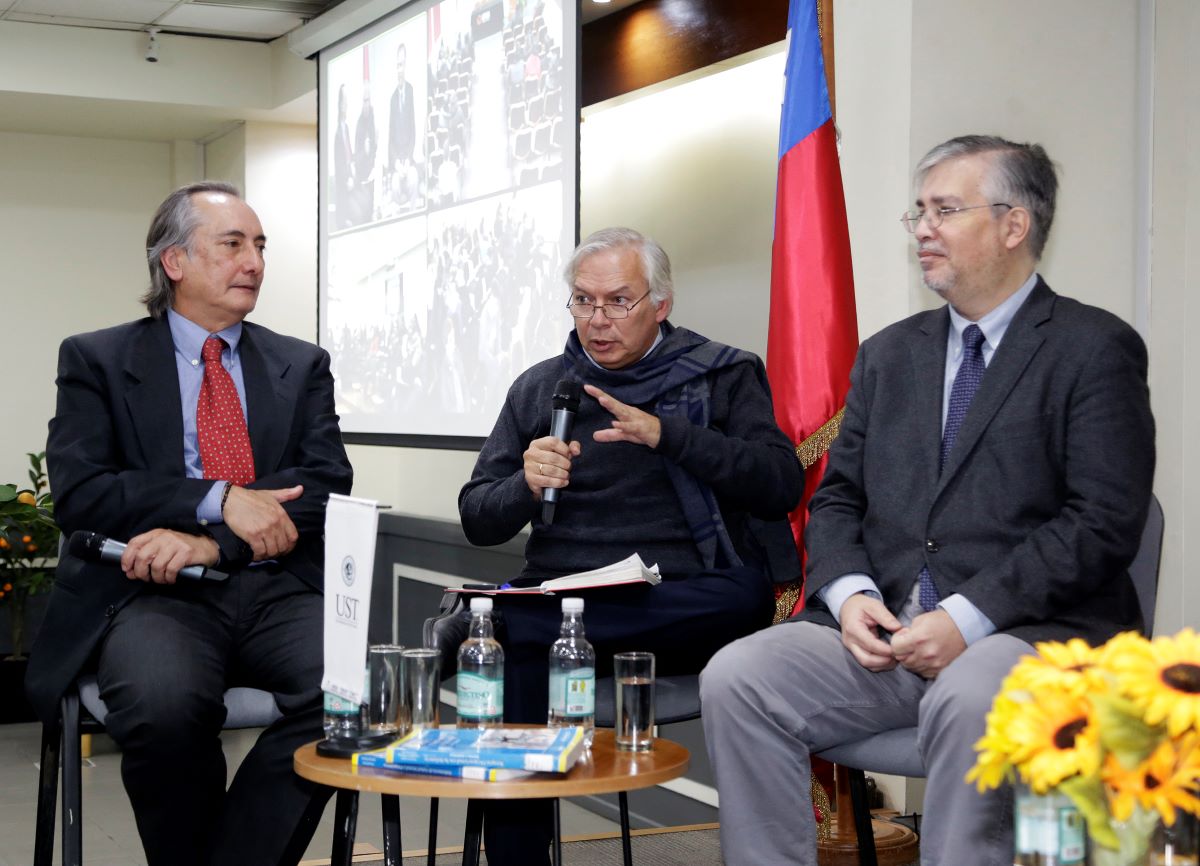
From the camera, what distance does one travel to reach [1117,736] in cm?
105

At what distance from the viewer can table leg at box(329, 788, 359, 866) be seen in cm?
205

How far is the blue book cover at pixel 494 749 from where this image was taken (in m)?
1.74

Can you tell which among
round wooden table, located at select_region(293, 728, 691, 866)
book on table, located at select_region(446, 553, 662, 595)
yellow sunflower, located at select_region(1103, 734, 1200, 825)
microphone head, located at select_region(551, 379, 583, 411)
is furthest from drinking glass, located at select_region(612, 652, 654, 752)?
yellow sunflower, located at select_region(1103, 734, 1200, 825)

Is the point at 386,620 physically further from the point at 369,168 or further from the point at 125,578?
the point at 125,578

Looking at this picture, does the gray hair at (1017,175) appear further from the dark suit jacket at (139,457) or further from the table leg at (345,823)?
the table leg at (345,823)

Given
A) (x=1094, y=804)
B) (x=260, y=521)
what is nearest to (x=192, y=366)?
(x=260, y=521)

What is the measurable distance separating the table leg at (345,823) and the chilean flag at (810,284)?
4.08 ft

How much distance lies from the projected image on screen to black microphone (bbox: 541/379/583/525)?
1.38 m

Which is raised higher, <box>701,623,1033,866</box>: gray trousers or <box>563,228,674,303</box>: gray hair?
<box>563,228,674,303</box>: gray hair

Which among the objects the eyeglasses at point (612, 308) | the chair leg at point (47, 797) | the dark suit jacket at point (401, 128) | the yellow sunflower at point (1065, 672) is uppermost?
the dark suit jacket at point (401, 128)

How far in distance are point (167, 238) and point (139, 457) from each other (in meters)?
0.46

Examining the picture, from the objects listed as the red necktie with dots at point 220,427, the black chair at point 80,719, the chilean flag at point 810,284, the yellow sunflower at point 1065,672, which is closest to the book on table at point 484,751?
the black chair at point 80,719

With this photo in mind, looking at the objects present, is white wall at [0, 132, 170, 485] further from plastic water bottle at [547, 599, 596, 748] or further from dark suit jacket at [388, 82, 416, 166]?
plastic water bottle at [547, 599, 596, 748]

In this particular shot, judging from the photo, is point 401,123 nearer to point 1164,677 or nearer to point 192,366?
point 192,366
